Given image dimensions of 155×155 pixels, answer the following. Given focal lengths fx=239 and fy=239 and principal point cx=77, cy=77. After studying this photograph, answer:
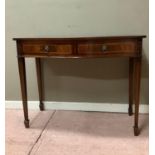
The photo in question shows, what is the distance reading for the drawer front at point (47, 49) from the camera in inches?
69.3

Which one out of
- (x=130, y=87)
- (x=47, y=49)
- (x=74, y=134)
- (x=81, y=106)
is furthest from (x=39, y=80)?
(x=130, y=87)

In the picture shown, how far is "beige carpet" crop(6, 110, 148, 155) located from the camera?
5.35 feet

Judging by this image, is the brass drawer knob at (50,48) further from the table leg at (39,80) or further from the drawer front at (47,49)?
the table leg at (39,80)

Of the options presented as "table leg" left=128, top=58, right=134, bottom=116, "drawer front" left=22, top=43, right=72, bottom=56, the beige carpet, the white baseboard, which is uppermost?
"drawer front" left=22, top=43, right=72, bottom=56

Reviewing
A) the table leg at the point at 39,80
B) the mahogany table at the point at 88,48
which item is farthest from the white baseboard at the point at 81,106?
the mahogany table at the point at 88,48

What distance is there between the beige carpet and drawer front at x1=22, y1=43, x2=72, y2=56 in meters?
0.64

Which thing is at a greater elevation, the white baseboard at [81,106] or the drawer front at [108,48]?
the drawer front at [108,48]

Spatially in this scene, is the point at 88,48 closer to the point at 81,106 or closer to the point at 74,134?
the point at 74,134

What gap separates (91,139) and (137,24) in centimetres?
107

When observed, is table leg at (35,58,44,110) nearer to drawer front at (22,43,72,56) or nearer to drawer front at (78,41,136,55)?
drawer front at (22,43,72,56)

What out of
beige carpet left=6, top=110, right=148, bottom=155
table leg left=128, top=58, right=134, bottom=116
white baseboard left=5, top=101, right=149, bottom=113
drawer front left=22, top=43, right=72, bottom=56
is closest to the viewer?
beige carpet left=6, top=110, right=148, bottom=155

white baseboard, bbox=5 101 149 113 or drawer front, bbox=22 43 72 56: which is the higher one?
drawer front, bbox=22 43 72 56

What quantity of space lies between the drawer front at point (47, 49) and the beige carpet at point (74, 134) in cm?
64

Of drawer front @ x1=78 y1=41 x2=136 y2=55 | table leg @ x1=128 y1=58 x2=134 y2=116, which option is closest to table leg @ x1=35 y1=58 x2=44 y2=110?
drawer front @ x1=78 y1=41 x2=136 y2=55
